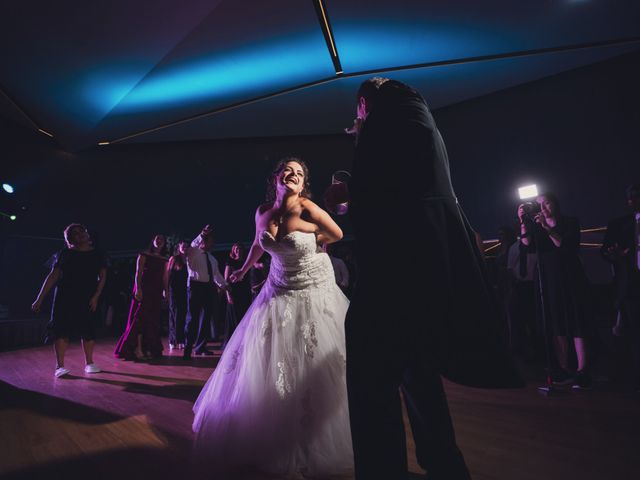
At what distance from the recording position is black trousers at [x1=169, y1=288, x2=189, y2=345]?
5.04 metres

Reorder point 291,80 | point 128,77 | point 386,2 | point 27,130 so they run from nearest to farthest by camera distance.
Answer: point 386,2
point 128,77
point 291,80
point 27,130

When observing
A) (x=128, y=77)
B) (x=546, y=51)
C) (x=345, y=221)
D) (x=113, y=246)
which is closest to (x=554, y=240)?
(x=546, y=51)

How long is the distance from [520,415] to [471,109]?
6.59 meters

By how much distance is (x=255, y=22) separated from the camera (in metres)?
4.54

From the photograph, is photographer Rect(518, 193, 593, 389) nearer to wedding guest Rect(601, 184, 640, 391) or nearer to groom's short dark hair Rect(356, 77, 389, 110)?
wedding guest Rect(601, 184, 640, 391)

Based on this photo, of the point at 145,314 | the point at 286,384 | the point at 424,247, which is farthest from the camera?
the point at 145,314

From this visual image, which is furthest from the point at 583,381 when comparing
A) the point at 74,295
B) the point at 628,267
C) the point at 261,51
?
the point at 261,51

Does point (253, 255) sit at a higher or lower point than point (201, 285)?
higher

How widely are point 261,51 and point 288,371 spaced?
5.15 metres

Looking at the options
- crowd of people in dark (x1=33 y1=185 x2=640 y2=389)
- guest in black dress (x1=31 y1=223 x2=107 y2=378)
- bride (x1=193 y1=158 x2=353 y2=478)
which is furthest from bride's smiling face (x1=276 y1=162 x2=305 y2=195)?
guest in black dress (x1=31 y1=223 x2=107 y2=378)

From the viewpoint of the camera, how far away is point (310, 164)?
28.1ft

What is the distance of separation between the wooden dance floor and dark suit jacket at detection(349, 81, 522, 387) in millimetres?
216

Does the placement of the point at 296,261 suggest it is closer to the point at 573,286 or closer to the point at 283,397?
the point at 283,397

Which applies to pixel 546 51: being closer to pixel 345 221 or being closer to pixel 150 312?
pixel 345 221
